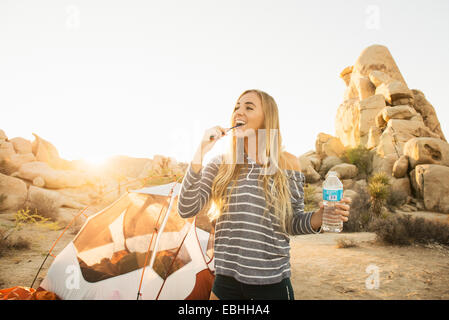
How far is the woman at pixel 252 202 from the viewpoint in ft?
5.49

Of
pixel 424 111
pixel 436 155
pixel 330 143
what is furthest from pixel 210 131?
pixel 424 111

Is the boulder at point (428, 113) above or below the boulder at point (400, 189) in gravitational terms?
above

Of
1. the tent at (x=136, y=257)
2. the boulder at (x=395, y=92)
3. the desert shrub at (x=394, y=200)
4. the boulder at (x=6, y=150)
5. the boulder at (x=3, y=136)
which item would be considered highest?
the boulder at (x=395, y=92)

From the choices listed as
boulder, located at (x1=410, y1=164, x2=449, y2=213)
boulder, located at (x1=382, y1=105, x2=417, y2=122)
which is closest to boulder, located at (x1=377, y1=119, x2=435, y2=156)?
boulder, located at (x1=382, y1=105, x2=417, y2=122)

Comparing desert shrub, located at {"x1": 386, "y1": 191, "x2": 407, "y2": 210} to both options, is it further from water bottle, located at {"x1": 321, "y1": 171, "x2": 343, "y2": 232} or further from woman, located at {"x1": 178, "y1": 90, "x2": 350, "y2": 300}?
woman, located at {"x1": 178, "y1": 90, "x2": 350, "y2": 300}

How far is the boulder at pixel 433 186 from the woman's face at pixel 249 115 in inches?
643

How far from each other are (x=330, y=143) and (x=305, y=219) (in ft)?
92.1

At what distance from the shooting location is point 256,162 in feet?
6.81

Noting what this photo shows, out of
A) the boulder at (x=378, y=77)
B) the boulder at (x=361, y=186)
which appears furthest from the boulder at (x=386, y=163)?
the boulder at (x=378, y=77)

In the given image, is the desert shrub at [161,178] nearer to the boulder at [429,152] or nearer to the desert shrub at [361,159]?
the boulder at [429,152]

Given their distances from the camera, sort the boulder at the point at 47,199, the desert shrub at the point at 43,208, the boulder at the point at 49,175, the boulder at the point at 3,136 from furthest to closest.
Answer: the boulder at the point at 3,136 < the boulder at the point at 49,175 < the boulder at the point at 47,199 < the desert shrub at the point at 43,208

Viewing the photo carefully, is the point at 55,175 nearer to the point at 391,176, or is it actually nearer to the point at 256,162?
the point at 256,162

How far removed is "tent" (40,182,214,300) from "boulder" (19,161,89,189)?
Answer: 15315 millimetres
